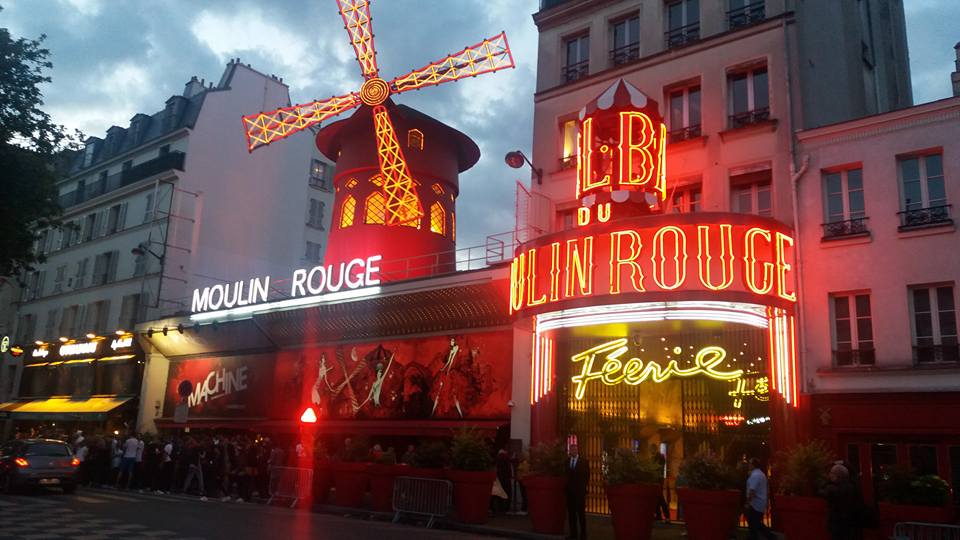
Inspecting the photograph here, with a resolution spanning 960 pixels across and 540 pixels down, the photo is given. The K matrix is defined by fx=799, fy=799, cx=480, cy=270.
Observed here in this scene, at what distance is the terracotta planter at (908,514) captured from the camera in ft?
30.1

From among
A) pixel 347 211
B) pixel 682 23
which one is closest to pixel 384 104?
pixel 347 211

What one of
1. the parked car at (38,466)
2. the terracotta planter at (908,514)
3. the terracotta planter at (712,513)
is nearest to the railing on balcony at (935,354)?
the terracotta planter at (908,514)

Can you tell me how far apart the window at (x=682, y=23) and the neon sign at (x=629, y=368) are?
5.96 meters

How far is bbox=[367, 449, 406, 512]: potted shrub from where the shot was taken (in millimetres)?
13281

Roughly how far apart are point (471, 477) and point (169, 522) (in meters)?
4.26

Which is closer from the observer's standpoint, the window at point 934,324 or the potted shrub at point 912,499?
the potted shrub at point 912,499

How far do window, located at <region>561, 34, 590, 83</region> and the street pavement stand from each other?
10.0 m

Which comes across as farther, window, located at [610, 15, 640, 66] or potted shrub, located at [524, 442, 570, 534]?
window, located at [610, 15, 640, 66]

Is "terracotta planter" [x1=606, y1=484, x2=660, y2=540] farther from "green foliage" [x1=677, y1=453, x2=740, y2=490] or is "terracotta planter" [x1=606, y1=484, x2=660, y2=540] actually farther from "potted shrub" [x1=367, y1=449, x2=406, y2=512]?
"potted shrub" [x1=367, y1=449, x2=406, y2=512]

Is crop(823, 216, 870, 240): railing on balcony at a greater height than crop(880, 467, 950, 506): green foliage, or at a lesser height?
greater

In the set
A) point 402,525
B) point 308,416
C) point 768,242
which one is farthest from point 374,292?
point 768,242

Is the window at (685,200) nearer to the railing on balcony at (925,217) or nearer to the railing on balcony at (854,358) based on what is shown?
the railing on balcony at (925,217)

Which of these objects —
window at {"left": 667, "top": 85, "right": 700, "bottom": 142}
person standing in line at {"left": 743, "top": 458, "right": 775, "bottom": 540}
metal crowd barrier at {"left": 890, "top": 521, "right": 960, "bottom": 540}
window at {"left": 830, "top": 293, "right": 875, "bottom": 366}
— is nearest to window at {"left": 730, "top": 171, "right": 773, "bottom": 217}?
window at {"left": 667, "top": 85, "right": 700, "bottom": 142}

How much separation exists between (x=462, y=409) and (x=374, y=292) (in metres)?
3.69
